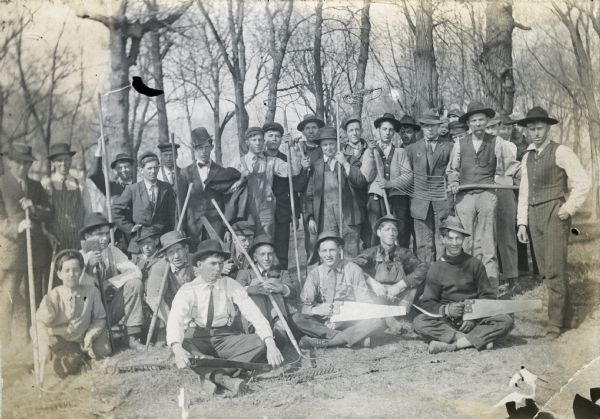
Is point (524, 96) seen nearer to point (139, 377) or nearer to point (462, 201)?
point (462, 201)

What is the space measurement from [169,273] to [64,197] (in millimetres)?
1236

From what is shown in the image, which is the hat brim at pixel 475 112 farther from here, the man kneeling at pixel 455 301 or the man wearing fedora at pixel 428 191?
the man kneeling at pixel 455 301

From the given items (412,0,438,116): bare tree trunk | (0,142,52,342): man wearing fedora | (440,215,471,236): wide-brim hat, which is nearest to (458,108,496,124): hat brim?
(412,0,438,116): bare tree trunk

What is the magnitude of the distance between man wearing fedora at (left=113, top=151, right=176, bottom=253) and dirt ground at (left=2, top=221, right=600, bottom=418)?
117 cm

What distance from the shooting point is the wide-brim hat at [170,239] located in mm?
6266

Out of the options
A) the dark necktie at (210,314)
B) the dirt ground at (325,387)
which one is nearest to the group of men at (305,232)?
the dark necktie at (210,314)

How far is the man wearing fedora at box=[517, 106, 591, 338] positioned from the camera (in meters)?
6.55

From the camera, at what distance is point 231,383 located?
5930mm

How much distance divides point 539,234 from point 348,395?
2.49 m

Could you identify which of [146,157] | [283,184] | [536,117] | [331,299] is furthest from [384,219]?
[146,157]

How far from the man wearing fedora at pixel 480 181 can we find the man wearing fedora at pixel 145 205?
111 inches

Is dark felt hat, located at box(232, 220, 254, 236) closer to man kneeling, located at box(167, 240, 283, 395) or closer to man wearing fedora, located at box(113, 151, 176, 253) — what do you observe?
man kneeling, located at box(167, 240, 283, 395)

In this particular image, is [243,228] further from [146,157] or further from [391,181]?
[391,181]

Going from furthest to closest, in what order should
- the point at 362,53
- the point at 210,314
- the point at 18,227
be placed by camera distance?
the point at 362,53 < the point at 18,227 < the point at 210,314
